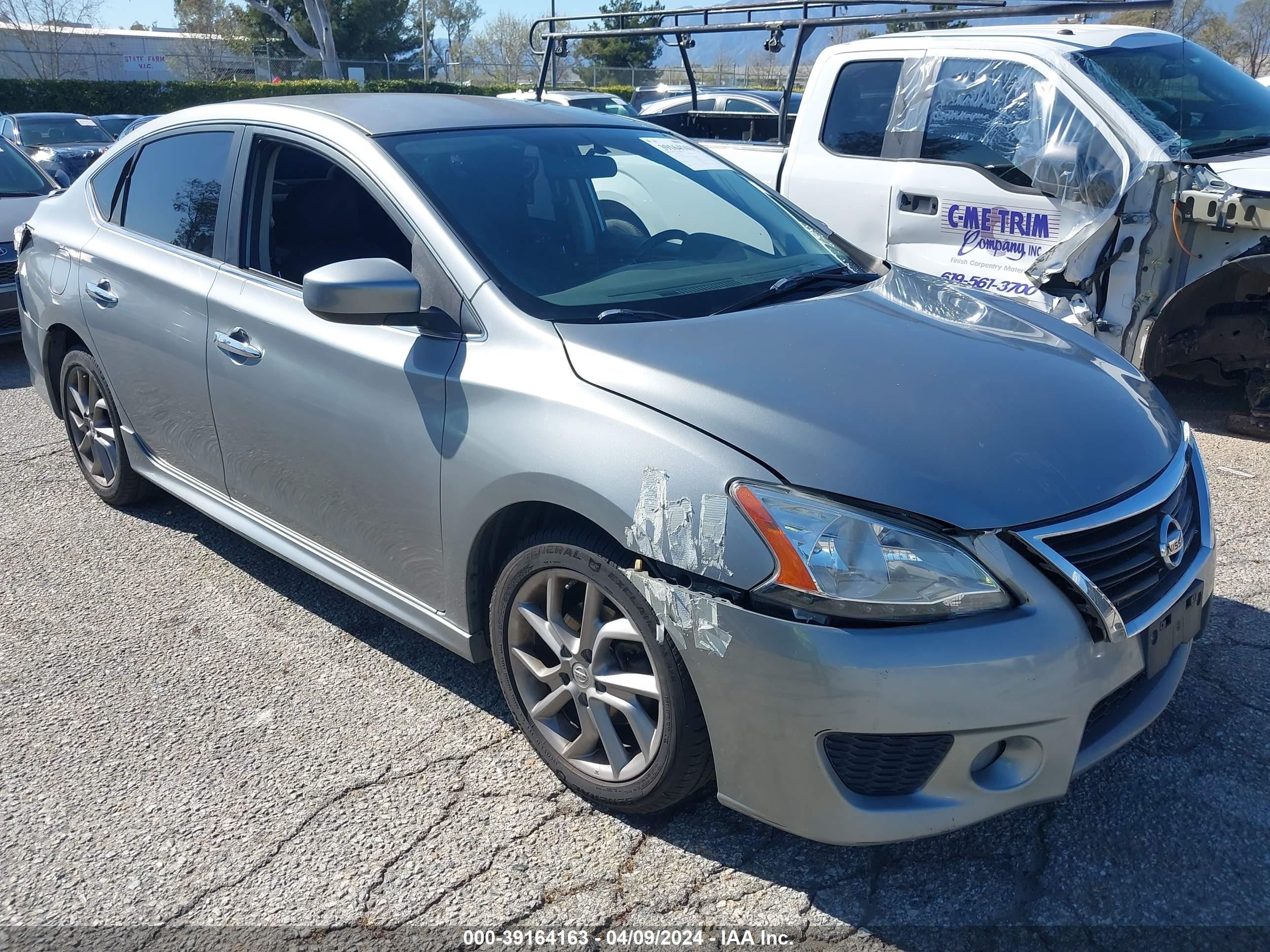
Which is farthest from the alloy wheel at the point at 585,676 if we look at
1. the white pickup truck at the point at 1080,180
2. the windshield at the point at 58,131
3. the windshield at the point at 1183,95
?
the windshield at the point at 58,131

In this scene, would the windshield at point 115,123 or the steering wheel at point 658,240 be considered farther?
the windshield at point 115,123

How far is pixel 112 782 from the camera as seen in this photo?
9.57ft

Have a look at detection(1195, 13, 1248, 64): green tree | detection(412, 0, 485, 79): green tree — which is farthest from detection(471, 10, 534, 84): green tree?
detection(1195, 13, 1248, 64): green tree

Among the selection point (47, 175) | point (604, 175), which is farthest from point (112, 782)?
point (47, 175)

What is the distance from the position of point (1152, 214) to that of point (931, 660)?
12.8 feet

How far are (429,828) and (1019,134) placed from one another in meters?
4.59

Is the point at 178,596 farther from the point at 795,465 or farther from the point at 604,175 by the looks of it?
the point at 795,465

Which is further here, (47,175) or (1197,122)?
(47,175)

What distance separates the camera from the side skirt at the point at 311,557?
3021 millimetres

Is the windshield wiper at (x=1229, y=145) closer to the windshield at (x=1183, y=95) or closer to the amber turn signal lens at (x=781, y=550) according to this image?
the windshield at (x=1183, y=95)

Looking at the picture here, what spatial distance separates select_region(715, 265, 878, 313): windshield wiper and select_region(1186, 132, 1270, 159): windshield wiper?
2.72 meters

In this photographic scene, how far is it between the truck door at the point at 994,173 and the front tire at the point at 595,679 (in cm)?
355

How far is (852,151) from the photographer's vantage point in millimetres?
6211

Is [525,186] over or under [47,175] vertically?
over
